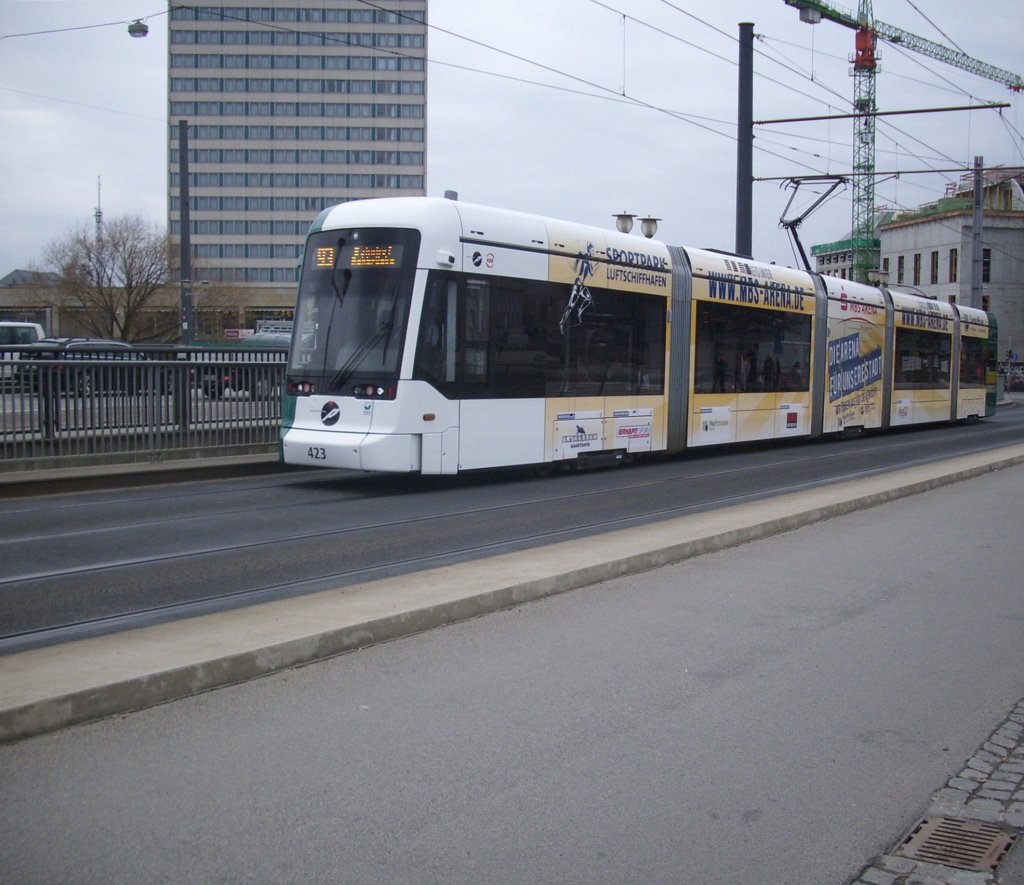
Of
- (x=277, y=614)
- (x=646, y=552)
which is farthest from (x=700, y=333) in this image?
(x=277, y=614)

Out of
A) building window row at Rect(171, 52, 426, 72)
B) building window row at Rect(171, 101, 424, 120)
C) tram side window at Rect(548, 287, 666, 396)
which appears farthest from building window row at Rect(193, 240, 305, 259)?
tram side window at Rect(548, 287, 666, 396)

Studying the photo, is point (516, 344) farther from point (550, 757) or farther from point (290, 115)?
point (290, 115)

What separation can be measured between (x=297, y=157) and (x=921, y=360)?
90947 millimetres

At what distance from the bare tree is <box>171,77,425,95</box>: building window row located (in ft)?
199

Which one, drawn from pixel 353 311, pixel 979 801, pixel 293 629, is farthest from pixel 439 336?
pixel 979 801

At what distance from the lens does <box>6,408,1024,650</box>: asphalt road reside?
7789 millimetres

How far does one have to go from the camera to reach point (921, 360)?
28531 mm

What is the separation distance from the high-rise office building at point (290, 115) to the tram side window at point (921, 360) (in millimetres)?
85247

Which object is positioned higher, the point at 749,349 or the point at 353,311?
the point at 353,311

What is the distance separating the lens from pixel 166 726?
16.1 feet

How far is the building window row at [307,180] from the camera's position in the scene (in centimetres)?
10975

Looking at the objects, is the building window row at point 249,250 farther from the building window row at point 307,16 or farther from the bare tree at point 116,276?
the bare tree at point 116,276

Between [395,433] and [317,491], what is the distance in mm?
1747

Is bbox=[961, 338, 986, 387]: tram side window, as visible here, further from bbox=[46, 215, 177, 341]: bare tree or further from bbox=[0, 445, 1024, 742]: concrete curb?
bbox=[46, 215, 177, 341]: bare tree
